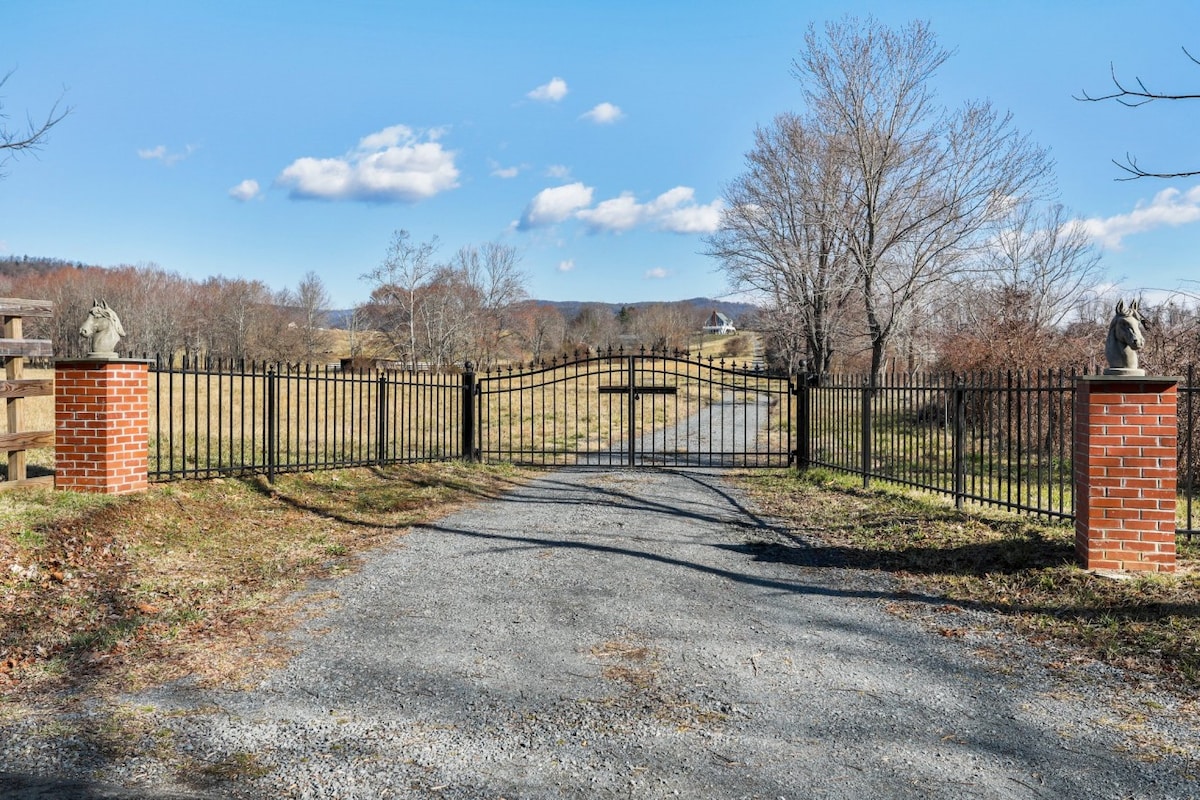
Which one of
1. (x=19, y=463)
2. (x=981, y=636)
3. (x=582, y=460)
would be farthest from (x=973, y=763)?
(x=582, y=460)

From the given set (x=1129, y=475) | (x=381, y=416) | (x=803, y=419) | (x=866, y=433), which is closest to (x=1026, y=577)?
(x=1129, y=475)

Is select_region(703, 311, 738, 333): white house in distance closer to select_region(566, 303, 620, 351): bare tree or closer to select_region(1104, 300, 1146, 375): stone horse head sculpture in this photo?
select_region(566, 303, 620, 351): bare tree

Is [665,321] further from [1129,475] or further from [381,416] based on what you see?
[1129,475]

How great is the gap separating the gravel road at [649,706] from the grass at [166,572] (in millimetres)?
434

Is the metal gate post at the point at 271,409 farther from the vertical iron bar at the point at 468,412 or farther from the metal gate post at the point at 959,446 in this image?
the metal gate post at the point at 959,446

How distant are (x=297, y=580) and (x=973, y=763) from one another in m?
4.97

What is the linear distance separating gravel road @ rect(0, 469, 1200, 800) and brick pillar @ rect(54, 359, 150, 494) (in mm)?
3242

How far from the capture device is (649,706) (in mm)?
3881

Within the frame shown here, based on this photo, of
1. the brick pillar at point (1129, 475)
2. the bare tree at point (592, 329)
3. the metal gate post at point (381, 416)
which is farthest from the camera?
the bare tree at point (592, 329)

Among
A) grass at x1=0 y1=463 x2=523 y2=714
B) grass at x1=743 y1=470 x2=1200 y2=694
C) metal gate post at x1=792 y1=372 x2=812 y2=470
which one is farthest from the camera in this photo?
metal gate post at x1=792 y1=372 x2=812 y2=470

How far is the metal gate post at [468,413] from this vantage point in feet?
41.9

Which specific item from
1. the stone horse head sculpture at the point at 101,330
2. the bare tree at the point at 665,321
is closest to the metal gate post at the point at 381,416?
the stone horse head sculpture at the point at 101,330

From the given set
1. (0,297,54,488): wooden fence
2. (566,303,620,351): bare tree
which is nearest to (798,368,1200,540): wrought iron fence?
(0,297,54,488): wooden fence

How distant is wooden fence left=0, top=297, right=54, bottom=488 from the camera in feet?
25.8
